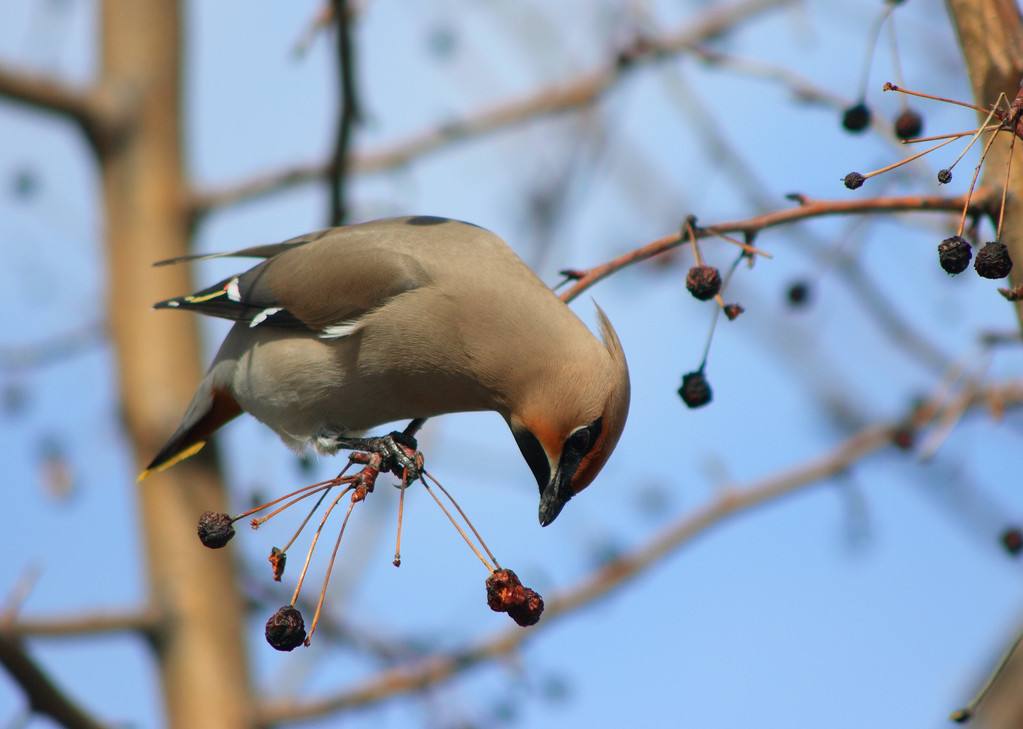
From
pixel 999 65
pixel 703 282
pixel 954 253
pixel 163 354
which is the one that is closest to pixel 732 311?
pixel 703 282

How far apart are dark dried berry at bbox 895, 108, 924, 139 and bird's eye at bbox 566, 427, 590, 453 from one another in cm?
122

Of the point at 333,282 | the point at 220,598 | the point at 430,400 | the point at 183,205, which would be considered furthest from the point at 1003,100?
the point at 183,205

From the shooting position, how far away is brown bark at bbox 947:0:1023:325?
2.55 metres

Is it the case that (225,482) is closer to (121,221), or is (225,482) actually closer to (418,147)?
(121,221)

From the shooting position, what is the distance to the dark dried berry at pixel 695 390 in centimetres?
305

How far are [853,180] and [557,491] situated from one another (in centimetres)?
143

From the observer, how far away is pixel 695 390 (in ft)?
10.0

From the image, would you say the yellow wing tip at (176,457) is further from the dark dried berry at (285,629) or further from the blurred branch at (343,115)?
the dark dried berry at (285,629)

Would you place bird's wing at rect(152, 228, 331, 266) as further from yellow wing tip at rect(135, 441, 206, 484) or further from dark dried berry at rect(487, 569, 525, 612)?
dark dried berry at rect(487, 569, 525, 612)

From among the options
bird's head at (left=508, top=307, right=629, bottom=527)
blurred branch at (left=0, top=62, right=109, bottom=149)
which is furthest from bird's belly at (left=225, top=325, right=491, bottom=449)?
blurred branch at (left=0, top=62, right=109, bottom=149)

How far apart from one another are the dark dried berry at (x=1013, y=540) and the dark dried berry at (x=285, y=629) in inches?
69.9

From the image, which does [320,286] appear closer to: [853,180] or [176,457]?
[176,457]

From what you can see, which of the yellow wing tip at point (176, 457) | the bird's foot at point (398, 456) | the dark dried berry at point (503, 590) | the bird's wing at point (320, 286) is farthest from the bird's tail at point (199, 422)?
the dark dried berry at point (503, 590)

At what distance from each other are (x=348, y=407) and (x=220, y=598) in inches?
85.2
